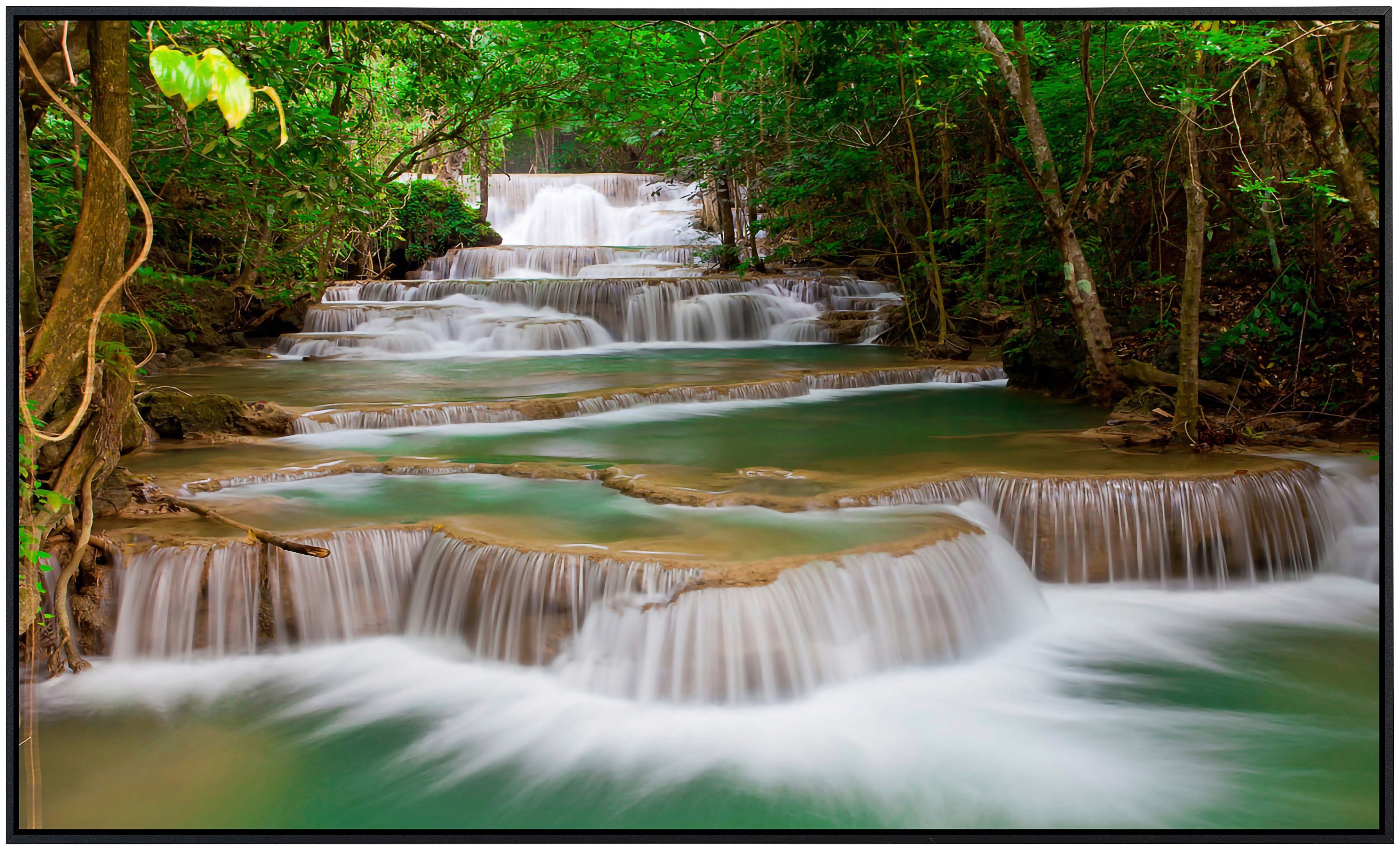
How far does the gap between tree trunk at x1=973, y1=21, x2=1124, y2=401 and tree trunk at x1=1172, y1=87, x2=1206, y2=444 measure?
104 centimetres

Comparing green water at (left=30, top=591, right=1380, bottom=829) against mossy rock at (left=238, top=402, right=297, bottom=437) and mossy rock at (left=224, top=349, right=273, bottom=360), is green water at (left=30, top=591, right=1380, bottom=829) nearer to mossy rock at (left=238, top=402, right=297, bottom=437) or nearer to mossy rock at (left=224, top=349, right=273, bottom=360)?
mossy rock at (left=238, top=402, right=297, bottom=437)

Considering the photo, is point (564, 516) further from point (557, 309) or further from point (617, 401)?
point (557, 309)

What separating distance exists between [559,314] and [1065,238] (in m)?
8.56

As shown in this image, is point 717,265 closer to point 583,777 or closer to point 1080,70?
point 1080,70

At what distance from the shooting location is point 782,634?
3869 millimetres

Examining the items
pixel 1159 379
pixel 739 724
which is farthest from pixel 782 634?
pixel 1159 379

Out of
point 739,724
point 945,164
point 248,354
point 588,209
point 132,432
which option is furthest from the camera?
point 588,209

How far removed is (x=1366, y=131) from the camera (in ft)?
19.2

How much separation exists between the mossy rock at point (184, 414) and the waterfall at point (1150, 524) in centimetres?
468

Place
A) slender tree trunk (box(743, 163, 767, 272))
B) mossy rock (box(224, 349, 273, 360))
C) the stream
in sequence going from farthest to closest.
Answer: slender tree trunk (box(743, 163, 767, 272)) < mossy rock (box(224, 349, 273, 360)) < the stream

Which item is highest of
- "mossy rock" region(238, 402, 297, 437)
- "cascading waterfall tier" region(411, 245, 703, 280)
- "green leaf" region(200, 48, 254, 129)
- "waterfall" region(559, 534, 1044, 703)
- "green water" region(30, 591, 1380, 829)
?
"cascading waterfall tier" region(411, 245, 703, 280)

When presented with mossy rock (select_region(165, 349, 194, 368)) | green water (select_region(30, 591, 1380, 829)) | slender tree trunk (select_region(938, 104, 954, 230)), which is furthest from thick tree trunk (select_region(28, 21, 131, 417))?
mossy rock (select_region(165, 349, 194, 368))

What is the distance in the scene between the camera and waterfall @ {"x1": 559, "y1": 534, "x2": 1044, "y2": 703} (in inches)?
150

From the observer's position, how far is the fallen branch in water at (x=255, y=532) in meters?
3.89
